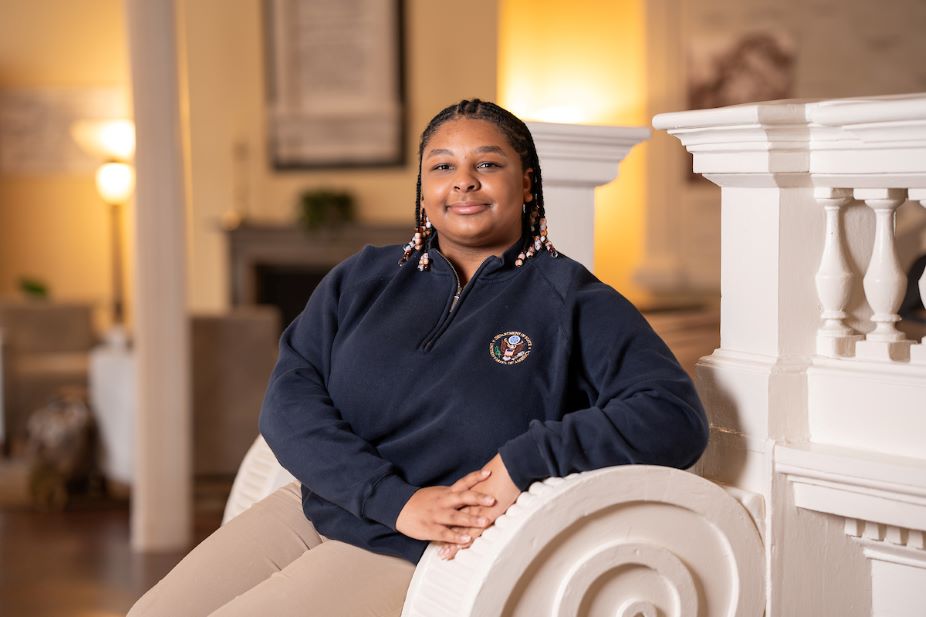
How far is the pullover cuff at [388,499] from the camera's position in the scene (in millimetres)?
1568

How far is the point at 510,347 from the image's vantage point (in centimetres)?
165

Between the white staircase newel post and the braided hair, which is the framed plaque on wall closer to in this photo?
the braided hair

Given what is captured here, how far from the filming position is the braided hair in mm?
1716

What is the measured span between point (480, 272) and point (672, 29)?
21.1 ft

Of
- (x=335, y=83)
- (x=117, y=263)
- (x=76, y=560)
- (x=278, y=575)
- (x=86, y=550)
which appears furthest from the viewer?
(x=117, y=263)

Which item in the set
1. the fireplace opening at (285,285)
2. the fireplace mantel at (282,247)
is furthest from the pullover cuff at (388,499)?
the fireplace opening at (285,285)

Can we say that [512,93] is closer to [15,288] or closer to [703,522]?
[15,288]

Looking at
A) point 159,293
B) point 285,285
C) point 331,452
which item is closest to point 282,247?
point 285,285

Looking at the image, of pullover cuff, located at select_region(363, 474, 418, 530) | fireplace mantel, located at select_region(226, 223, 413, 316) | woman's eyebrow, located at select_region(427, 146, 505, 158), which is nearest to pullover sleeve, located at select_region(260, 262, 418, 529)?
pullover cuff, located at select_region(363, 474, 418, 530)

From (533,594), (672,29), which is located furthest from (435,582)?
(672,29)

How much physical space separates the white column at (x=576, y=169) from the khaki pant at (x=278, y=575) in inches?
29.6

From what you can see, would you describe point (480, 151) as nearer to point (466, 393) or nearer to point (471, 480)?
point (466, 393)

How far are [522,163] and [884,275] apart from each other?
1.80 feet

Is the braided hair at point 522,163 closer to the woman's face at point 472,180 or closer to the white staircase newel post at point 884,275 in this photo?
the woman's face at point 472,180
